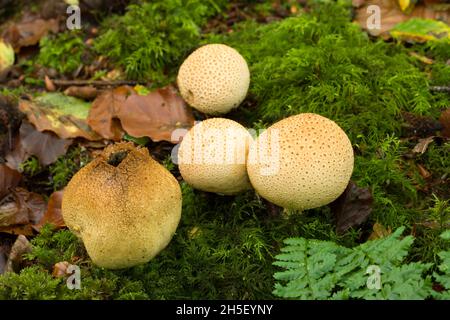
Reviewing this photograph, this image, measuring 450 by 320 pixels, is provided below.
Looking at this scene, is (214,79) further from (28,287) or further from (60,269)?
(28,287)

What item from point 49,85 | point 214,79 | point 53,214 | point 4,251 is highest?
point 214,79

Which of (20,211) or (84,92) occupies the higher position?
(84,92)

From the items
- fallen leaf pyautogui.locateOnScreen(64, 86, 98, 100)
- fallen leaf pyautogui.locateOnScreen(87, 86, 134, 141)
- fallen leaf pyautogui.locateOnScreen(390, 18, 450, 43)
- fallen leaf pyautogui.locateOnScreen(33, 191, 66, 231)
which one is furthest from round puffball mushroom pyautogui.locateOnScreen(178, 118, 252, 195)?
fallen leaf pyautogui.locateOnScreen(390, 18, 450, 43)

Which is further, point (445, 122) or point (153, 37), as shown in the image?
point (153, 37)

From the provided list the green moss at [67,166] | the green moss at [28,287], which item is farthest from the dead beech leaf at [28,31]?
the green moss at [28,287]

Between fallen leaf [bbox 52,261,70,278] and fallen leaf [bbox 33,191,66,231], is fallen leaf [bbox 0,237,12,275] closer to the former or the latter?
fallen leaf [bbox 33,191,66,231]

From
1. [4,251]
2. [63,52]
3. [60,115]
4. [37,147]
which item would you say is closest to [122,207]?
[4,251]

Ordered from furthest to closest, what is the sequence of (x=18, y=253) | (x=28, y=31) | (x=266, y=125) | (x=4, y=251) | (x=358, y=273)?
(x=28, y=31), (x=266, y=125), (x=4, y=251), (x=18, y=253), (x=358, y=273)
